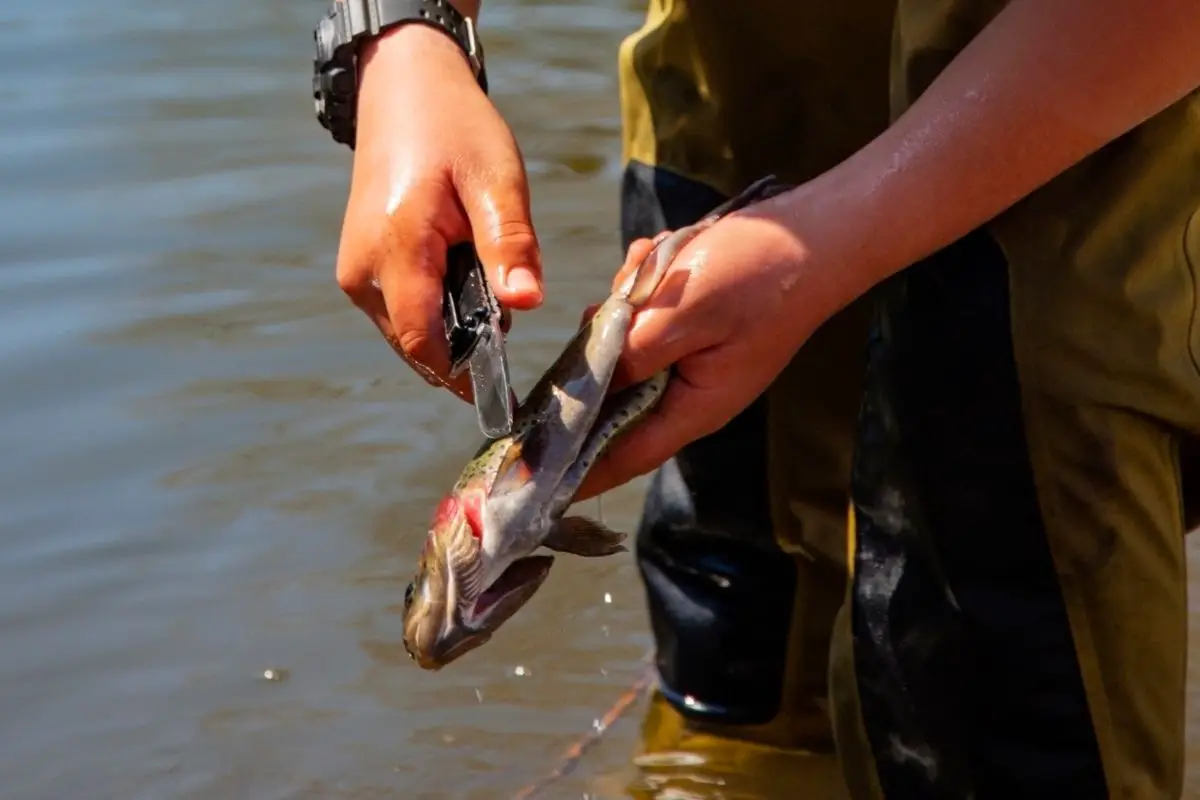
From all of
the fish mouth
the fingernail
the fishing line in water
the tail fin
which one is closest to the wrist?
the fingernail

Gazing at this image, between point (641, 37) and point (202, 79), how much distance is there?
11.6 ft

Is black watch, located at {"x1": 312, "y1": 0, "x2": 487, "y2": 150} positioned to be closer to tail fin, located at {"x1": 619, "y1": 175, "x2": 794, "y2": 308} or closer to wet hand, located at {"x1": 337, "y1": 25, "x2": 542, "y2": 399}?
wet hand, located at {"x1": 337, "y1": 25, "x2": 542, "y2": 399}

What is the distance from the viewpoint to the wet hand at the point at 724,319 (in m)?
1.47

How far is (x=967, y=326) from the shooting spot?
154cm

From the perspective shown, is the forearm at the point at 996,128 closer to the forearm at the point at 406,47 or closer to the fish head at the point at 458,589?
the fish head at the point at 458,589

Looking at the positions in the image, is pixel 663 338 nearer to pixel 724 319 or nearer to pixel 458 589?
pixel 724 319

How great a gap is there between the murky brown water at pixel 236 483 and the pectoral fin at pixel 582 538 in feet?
2.34

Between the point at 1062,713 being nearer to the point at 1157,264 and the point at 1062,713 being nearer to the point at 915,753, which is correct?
the point at 915,753

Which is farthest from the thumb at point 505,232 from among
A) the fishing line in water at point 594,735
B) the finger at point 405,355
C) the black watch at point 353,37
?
the fishing line in water at point 594,735

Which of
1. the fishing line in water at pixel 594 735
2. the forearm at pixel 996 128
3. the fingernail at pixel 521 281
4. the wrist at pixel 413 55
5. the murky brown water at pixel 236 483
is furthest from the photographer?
the murky brown water at pixel 236 483

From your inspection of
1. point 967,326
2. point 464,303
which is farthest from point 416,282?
point 967,326

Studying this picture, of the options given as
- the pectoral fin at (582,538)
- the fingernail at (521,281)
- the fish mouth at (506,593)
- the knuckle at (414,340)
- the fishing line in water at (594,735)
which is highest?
the fingernail at (521,281)

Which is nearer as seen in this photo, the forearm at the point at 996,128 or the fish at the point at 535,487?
the forearm at the point at 996,128

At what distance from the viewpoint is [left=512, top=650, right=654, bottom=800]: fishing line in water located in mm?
2303
